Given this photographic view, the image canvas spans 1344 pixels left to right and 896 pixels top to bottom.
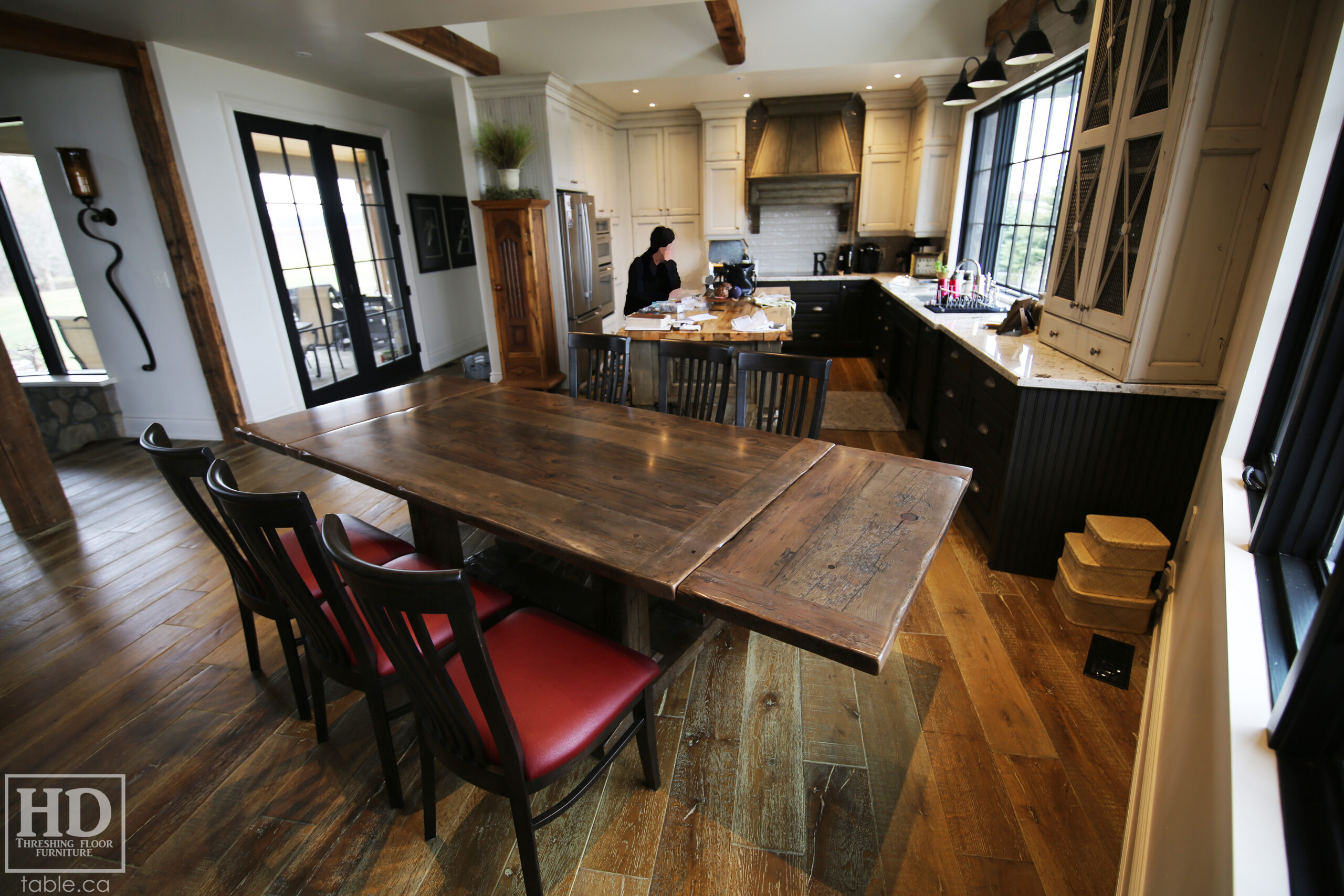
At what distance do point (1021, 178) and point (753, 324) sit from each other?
2522 millimetres

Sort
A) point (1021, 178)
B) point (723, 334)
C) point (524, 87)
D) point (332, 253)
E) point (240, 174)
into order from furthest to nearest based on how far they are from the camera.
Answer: point (332, 253) < point (524, 87) < point (1021, 178) < point (240, 174) < point (723, 334)

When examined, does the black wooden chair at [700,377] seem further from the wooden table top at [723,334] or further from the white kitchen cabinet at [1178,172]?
the white kitchen cabinet at [1178,172]

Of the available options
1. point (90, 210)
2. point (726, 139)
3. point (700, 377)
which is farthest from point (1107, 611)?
point (90, 210)

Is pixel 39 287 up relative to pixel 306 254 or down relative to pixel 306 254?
down

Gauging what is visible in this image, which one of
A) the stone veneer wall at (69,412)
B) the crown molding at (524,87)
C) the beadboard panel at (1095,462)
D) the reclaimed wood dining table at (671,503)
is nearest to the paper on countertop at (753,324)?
the reclaimed wood dining table at (671,503)

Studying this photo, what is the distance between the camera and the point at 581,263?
5.54 meters

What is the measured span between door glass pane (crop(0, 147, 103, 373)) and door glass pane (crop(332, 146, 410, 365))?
6.13 feet

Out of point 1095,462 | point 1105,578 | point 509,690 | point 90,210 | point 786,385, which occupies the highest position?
point 90,210

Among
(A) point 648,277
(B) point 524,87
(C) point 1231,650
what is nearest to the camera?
(C) point 1231,650

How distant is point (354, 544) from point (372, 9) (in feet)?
9.71

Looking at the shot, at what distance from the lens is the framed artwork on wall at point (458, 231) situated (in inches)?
254

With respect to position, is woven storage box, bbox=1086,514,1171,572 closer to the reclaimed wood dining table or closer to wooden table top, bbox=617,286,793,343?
the reclaimed wood dining table

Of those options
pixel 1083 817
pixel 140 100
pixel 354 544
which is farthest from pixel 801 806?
pixel 140 100

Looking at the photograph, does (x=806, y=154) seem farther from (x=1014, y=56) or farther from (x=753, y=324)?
(x=753, y=324)
